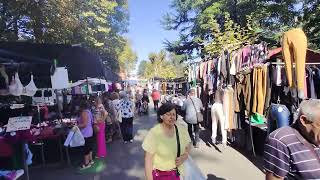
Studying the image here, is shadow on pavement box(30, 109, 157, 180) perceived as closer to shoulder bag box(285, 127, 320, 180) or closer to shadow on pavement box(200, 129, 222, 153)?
shadow on pavement box(200, 129, 222, 153)

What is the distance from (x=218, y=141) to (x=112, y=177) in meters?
4.82

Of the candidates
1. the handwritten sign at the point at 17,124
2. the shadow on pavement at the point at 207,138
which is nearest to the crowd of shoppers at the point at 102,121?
the handwritten sign at the point at 17,124

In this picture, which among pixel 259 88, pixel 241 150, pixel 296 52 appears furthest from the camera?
pixel 241 150

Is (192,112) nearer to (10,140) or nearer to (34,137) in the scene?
(34,137)

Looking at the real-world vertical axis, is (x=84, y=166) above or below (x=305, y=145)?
below

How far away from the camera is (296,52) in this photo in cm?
655

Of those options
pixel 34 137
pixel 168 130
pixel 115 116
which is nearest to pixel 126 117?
pixel 115 116

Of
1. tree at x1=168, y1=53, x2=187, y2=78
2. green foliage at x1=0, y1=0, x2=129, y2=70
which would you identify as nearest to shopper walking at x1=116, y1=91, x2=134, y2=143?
green foliage at x1=0, y1=0, x2=129, y2=70

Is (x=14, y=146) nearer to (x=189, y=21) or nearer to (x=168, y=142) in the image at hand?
(x=168, y=142)

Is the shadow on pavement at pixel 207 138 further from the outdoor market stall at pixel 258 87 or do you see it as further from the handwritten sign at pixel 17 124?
the handwritten sign at pixel 17 124

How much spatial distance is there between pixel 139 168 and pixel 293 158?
677 centimetres

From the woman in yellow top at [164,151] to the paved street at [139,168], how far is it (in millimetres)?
3625

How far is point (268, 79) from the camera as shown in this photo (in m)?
8.66

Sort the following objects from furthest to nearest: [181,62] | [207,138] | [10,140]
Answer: [181,62]
[207,138]
[10,140]
